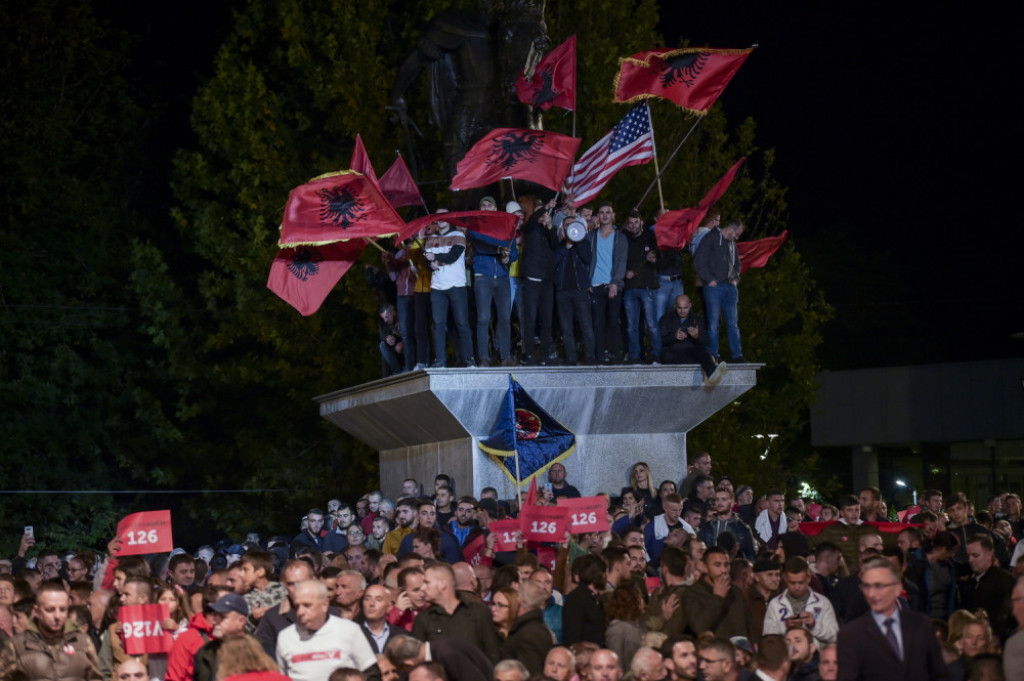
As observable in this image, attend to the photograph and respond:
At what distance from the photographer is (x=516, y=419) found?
2081 centimetres

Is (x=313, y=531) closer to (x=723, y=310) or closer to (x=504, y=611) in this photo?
(x=723, y=310)

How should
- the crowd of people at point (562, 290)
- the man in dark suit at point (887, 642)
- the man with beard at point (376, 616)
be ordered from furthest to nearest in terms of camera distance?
the crowd of people at point (562, 290)
the man with beard at point (376, 616)
the man in dark suit at point (887, 642)

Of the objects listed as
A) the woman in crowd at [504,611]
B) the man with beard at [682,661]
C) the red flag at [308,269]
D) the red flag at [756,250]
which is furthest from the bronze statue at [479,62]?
the man with beard at [682,661]

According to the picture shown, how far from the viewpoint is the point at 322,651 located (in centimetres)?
1040

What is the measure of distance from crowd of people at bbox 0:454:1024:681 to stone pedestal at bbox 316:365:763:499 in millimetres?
3350

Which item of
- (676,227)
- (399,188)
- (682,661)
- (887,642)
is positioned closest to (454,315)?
(676,227)

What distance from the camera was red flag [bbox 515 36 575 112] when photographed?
2250cm

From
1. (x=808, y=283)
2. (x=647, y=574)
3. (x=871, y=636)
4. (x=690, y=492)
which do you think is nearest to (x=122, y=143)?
(x=808, y=283)

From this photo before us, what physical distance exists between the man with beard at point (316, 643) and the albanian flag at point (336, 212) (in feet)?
36.8

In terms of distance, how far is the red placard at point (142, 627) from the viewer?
11.5 meters

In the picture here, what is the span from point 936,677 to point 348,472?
78.2 feet

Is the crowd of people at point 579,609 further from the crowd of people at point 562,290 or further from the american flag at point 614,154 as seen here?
the american flag at point 614,154

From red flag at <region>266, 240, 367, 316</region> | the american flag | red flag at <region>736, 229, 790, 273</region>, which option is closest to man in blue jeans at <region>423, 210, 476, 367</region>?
red flag at <region>266, 240, 367, 316</region>

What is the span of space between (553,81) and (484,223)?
2.96 meters
